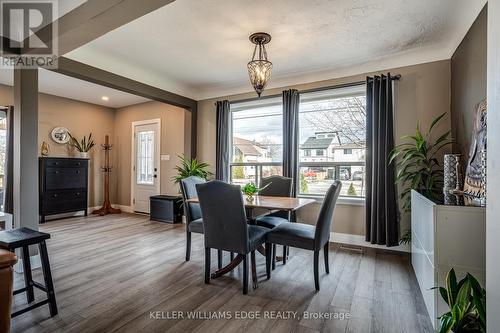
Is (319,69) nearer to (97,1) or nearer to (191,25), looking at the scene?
(191,25)

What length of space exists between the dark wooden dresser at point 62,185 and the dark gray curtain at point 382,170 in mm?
5528

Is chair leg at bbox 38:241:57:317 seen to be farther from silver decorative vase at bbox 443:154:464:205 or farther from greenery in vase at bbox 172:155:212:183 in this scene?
silver decorative vase at bbox 443:154:464:205

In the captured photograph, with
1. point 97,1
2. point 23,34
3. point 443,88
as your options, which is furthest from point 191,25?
point 443,88

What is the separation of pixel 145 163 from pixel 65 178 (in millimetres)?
1542

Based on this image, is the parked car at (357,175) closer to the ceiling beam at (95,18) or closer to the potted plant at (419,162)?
the potted plant at (419,162)

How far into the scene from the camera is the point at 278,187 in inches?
141

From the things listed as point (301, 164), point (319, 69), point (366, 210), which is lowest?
point (366, 210)

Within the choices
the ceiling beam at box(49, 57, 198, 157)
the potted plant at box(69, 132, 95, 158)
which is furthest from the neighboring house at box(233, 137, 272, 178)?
the potted plant at box(69, 132, 95, 158)

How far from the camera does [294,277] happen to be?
8.65 ft

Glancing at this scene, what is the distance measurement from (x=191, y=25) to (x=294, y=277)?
2747 millimetres

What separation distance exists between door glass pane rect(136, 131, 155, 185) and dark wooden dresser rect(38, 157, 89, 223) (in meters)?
1.05

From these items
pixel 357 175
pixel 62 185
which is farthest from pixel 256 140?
pixel 62 185

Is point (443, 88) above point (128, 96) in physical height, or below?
below

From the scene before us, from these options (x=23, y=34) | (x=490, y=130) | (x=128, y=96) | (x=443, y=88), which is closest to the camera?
(x=490, y=130)
